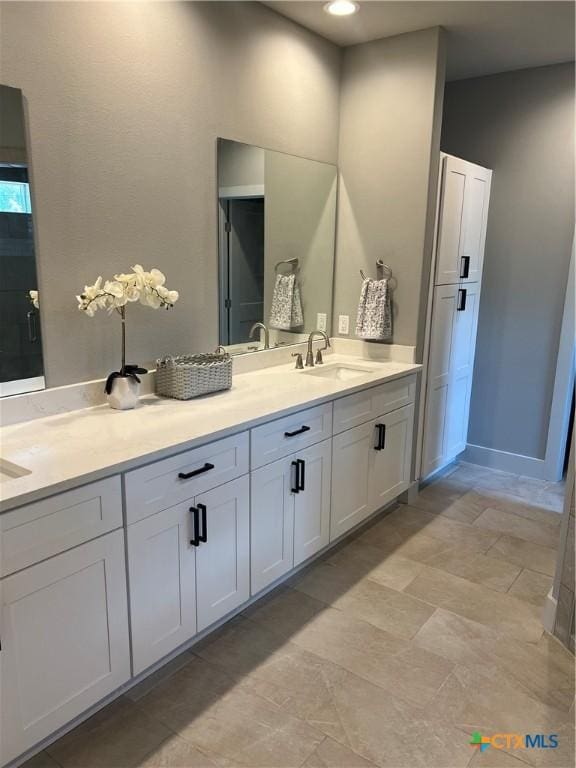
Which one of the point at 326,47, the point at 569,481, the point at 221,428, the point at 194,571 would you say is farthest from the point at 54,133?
the point at 569,481

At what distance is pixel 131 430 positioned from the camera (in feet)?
A: 6.29

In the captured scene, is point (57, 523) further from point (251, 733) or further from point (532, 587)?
point (532, 587)

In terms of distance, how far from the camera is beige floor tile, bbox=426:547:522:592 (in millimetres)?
2633

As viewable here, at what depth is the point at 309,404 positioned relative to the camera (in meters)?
2.37

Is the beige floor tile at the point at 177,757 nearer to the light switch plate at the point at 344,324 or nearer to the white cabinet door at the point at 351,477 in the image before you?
→ the white cabinet door at the point at 351,477

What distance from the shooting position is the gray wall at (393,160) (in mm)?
3004

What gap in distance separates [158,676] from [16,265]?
4.99 ft

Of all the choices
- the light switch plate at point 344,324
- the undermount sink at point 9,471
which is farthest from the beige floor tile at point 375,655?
the light switch plate at point 344,324

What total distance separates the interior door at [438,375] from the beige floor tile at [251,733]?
204cm

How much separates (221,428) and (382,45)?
2.43 meters

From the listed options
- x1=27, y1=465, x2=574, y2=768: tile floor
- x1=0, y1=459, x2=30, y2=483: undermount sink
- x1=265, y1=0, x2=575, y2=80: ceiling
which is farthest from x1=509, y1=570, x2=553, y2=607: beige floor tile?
x1=265, y1=0, x2=575, y2=80: ceiling

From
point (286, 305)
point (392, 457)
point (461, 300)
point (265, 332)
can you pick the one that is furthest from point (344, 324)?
point (392, 457)

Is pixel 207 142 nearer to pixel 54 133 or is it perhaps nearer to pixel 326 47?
pixel 54 133

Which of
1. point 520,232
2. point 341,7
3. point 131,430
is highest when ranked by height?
point 341,7
